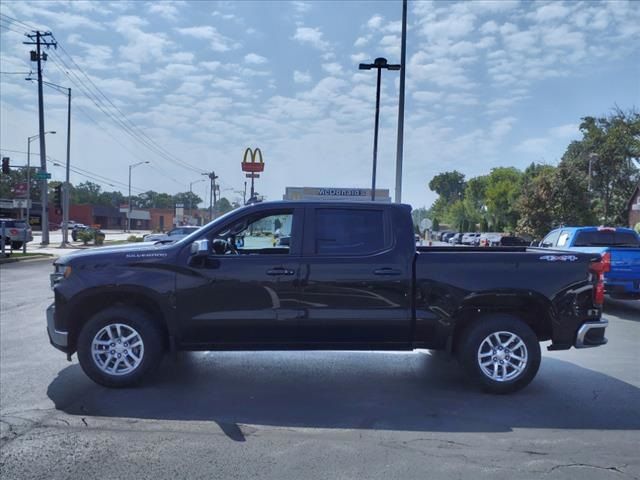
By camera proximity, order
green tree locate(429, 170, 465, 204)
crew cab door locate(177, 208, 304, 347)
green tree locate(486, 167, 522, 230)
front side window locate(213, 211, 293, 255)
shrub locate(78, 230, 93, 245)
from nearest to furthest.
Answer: crew cab door locate(177, 208, 304, 347) → front side window locate(213, 211, 293, 255) → shrub locate(78, 230, 93, 245) → green tree locate(486, 167, 522, 230) → green tree locate(429, 170, 465, 204)

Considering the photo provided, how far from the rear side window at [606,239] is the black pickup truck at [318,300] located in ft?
25.8

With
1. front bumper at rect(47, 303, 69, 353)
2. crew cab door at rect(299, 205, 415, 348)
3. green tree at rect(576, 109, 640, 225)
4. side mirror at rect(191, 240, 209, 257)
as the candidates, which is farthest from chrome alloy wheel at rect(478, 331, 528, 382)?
green tree at rect(576, 109, 640, 225)

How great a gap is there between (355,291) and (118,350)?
254cm

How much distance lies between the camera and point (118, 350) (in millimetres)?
5566

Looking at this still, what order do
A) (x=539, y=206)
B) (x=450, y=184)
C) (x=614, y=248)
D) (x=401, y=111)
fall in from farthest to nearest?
(x=450, y=184)
(x=539, y=206)
(x=401, y=111)
(x=614, y=248)

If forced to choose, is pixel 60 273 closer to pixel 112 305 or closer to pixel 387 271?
pixel 112 305

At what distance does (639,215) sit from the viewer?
4556cm

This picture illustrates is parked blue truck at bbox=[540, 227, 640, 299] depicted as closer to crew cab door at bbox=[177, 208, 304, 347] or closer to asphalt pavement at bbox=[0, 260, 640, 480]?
asphalt pavement at bbox=[0, 260, 640, 480]

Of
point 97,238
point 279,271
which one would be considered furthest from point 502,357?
point 97,238

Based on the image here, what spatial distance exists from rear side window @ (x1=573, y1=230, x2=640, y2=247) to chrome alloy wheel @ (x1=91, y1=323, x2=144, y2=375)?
10729 millimetres

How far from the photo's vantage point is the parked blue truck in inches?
436

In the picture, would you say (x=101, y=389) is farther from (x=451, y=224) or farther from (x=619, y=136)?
(x=451, y=224)

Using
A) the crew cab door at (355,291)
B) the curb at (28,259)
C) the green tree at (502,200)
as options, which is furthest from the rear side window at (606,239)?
the green tree at (502,200)

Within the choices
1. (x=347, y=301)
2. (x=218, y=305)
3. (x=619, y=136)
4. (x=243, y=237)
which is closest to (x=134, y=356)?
(x=218, y=305)
